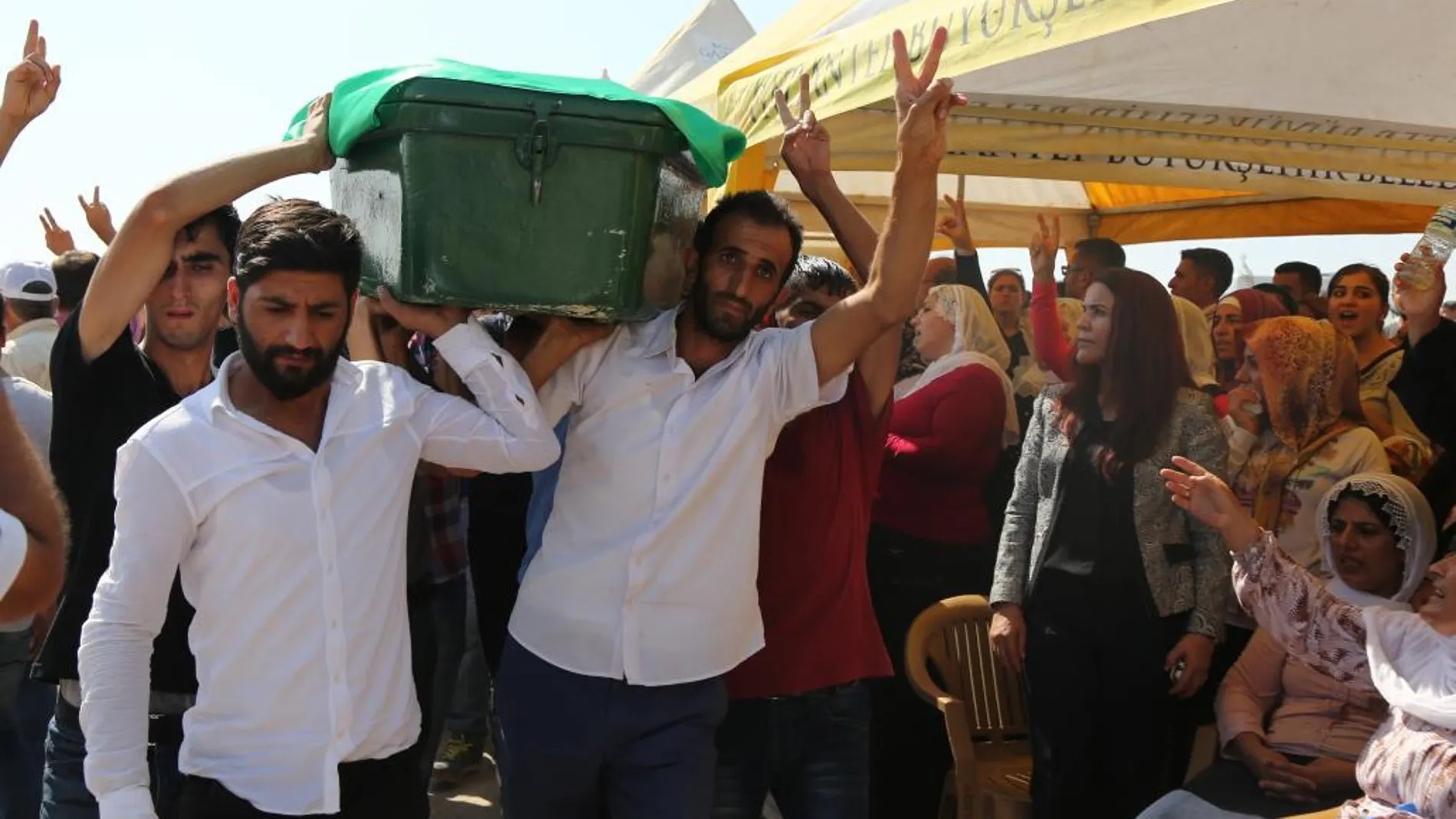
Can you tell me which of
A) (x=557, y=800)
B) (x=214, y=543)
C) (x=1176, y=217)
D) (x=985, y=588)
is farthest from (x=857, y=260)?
(x=1176, y=217)

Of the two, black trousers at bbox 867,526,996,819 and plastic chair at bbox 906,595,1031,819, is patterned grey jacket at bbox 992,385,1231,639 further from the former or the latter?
black trousers at bbox 867,526,996,819

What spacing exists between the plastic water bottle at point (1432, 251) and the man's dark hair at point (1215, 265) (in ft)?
8.02

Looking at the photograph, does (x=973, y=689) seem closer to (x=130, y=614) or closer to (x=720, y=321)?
(x=720, y=321)

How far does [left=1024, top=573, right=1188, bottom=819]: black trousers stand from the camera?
3740mm

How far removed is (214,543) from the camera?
7.50 ft

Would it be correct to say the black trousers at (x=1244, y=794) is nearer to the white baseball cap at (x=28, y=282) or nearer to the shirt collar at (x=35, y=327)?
the shirt collar at (x=35, y=327)

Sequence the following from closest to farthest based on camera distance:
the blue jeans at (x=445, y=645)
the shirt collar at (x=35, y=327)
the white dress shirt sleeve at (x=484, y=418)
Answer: the white dress shirt sleeve at (x=484, y=418) → the blue jeans at (x=445, y=645) → the shirt collar at (x=35, y=327)

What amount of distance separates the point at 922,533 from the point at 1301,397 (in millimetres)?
1190

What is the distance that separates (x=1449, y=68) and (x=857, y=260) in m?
1.72

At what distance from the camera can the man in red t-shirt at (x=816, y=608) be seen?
120 inches

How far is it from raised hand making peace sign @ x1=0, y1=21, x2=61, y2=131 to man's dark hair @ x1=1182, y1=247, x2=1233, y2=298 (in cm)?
528

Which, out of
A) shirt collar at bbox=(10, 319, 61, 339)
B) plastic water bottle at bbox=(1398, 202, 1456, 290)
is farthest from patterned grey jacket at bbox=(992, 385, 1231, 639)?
shirt collar at bbox=(10, 319, 61, 339)

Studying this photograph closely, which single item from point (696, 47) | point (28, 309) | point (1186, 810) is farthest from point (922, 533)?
point (696, 47)

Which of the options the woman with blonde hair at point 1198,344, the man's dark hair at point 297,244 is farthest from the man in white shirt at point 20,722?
the woman with blonde hair at point 1198,344
